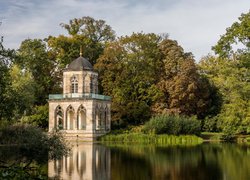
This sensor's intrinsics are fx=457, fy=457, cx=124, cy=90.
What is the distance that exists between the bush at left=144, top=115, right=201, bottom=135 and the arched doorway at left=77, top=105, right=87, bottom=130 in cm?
653

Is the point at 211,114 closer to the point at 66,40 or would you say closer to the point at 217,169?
the point at 66,40

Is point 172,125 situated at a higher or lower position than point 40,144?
higher

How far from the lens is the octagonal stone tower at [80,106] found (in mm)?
40375

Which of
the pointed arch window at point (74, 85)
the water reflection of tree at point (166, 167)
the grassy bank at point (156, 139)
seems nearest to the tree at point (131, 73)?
the pointed arch window at point (74, 85)

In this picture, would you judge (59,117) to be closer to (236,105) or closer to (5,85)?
(236,105)

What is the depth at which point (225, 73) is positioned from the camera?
130 ft

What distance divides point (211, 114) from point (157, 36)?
9532 millimetres

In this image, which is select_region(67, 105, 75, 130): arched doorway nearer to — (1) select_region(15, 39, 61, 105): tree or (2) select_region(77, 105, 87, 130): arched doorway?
(2) select_region(77, 105, 87, 130): arched doorway

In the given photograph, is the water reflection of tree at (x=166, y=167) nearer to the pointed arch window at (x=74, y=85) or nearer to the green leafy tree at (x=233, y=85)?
the green leafy tree at (x=233, y=85)

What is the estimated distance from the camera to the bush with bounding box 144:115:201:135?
1454 inches

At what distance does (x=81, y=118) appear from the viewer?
42.7 metres

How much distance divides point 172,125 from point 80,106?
8.80 metres

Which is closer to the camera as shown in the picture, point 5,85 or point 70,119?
point 5,85

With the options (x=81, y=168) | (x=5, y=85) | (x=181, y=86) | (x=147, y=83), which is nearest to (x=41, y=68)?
(x=147, y=83)
